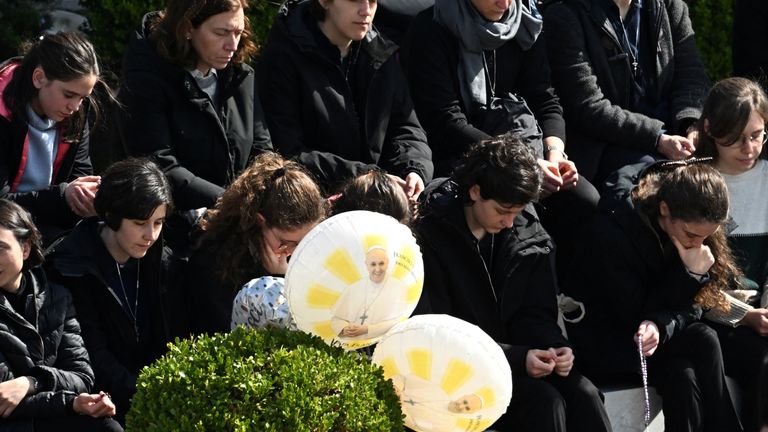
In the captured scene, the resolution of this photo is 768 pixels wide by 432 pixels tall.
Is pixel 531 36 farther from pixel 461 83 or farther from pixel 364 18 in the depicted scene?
pixel 364 18

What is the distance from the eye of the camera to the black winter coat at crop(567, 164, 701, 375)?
5.96m

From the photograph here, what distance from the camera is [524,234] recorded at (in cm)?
583

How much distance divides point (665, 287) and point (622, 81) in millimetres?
1494

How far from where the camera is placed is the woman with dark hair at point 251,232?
5191 millimetres

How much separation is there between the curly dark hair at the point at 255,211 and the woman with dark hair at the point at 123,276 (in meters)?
0.26

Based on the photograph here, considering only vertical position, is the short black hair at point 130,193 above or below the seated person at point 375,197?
above

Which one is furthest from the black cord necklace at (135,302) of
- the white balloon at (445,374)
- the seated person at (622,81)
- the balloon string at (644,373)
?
the seated person at (622,81)

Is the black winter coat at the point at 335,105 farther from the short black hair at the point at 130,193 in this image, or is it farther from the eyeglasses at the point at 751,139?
the eyeglasses at the point at 751,139

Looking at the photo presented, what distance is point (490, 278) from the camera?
5.74 metres

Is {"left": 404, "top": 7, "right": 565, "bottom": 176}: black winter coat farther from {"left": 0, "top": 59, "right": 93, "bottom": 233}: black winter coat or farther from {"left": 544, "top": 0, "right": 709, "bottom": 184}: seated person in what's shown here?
{"left": 0, "top": 59, "right": 93, "bottom": 233}: black winter coat

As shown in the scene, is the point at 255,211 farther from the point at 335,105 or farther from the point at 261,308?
the point at 335,105

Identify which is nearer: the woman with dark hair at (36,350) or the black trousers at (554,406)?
the woman with dark hair at (36,350)

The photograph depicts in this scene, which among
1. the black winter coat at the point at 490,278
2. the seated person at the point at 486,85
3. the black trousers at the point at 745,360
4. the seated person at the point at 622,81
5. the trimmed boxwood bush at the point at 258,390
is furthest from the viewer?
the seated person at the point at 622,81

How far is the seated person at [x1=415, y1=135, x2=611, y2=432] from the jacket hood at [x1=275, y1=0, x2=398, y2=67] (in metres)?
0.84
